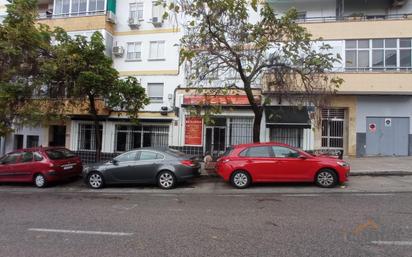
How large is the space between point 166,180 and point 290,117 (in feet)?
29.3

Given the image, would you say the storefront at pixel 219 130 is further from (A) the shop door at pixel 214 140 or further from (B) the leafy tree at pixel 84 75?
(B) the leafy tree at pixel 84 75

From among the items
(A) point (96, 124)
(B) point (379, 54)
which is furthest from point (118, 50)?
(B) point (379, 54)

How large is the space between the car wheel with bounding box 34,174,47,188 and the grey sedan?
191 centimetres

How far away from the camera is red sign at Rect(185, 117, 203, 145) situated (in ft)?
65.6

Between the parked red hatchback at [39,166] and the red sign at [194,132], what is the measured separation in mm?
6955

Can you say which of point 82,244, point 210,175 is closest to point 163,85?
point 210,175

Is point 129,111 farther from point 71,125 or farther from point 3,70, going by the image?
point 71,125

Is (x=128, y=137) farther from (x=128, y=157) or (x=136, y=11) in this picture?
(x=128, y=157)

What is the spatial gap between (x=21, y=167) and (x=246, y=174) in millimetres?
9438

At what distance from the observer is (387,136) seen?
18.6 metres

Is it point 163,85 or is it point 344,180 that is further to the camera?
Result: point 163,85

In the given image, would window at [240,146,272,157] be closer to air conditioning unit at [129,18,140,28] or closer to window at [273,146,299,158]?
window at [273,146,299,158]

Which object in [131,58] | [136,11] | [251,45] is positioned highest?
[136,11]

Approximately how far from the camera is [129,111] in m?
16.1
